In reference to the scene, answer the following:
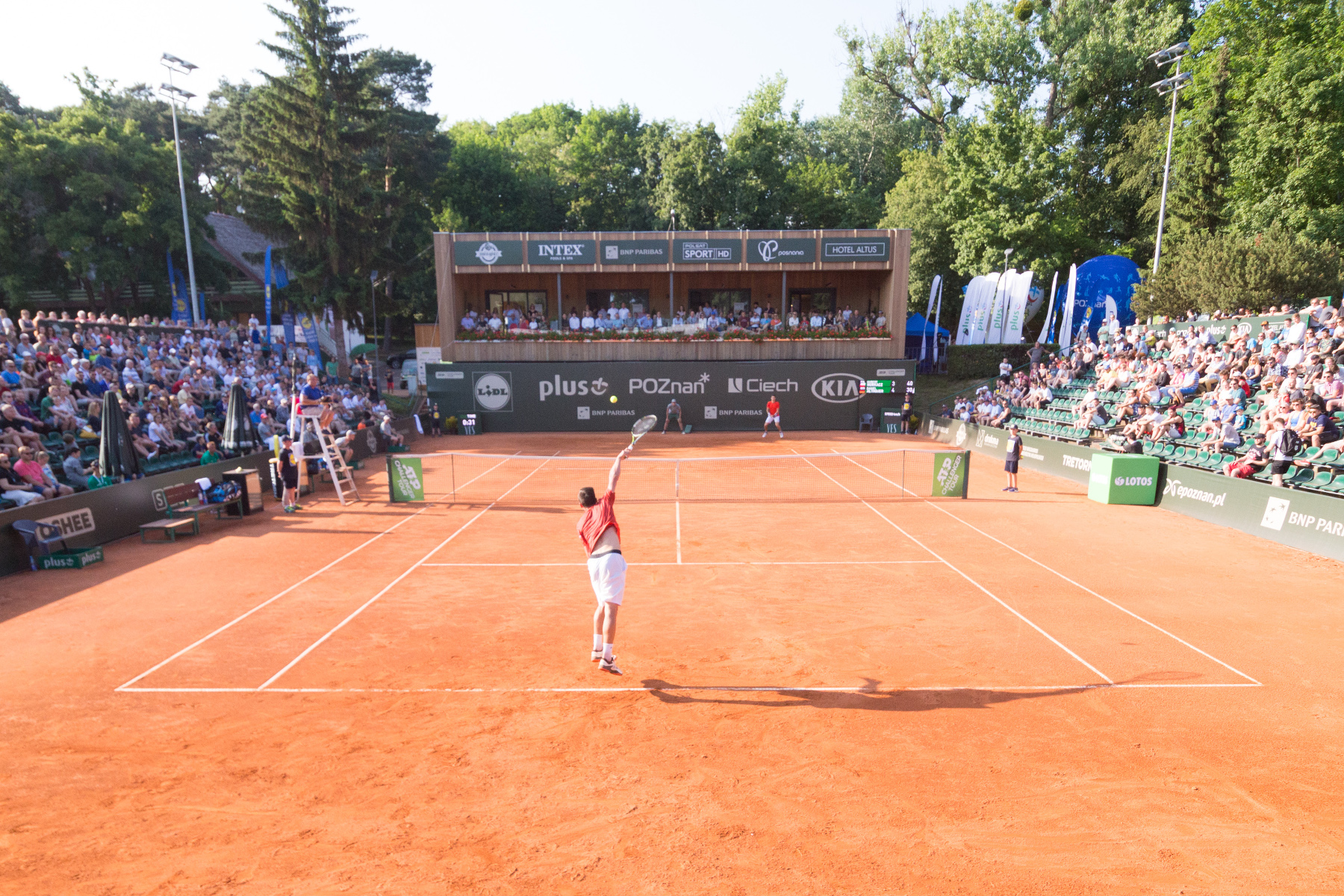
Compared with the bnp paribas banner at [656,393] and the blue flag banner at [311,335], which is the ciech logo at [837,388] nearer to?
the bnp paribas banner at [656,393]

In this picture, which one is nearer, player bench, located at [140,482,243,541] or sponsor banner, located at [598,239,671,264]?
player bench, located at [140,482,243,541]

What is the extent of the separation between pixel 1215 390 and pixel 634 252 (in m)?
23.5

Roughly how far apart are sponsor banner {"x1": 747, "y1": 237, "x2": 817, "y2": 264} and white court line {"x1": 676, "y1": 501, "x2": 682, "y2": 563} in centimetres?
1885

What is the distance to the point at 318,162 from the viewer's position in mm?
37625

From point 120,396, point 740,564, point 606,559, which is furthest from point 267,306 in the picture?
point 606,559

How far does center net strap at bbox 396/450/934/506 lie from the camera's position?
19234mm

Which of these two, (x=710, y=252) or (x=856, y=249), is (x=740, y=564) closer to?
(x=710, y=252)

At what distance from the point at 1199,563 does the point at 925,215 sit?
1520 inches

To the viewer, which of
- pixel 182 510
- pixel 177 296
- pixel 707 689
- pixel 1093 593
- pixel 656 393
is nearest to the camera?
pixel 707 689

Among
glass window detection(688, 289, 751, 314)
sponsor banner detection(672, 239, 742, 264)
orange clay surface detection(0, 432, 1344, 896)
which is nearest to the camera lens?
orange clay surface detection(0, 432, 1344, 896)

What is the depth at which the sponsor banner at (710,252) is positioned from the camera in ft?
110

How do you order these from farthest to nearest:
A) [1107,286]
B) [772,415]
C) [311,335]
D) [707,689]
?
[311,335] < [1107,286] < [772,415] < [707,689]

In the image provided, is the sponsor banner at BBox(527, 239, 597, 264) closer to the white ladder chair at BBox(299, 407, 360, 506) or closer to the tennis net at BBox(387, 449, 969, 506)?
the tennis net at BBox(387, 449, 969, 506)

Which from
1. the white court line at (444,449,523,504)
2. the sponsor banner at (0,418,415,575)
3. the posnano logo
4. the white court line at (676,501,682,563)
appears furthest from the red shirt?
the posnano logo
